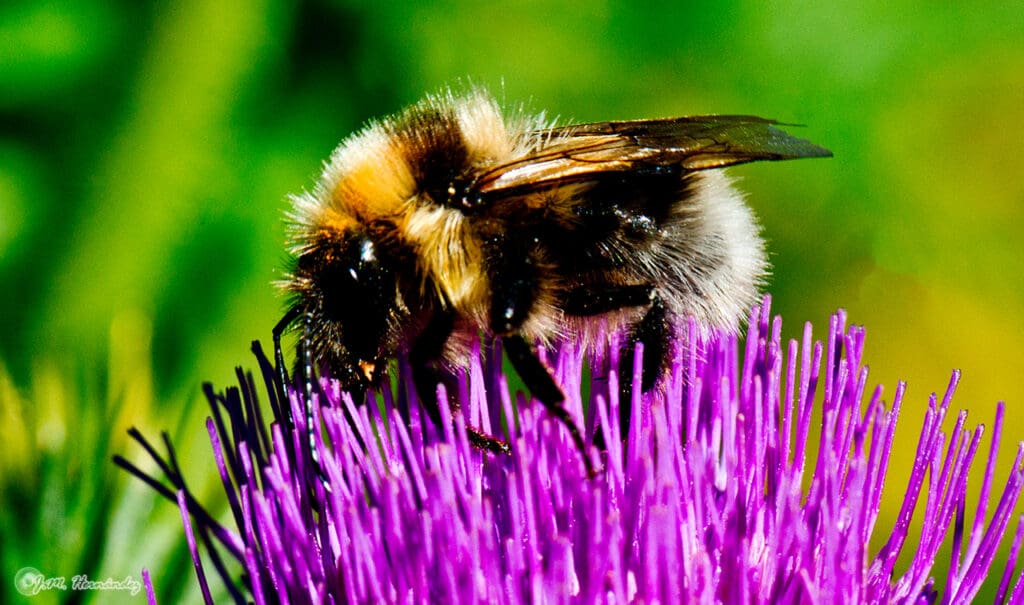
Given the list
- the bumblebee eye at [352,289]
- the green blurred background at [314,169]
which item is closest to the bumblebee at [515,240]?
the bumblebee eye at [352,289]


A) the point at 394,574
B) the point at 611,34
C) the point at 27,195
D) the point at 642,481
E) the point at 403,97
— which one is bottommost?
the point at 394,574

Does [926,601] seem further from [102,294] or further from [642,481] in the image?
[102,294]

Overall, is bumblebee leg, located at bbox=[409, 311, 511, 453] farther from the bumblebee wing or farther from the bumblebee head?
the bumblebee wing

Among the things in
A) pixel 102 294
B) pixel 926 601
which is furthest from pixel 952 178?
pixel 102 294

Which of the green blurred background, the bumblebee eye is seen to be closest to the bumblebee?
the bumblebee eye

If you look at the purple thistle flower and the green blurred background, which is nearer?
the purple thistle flower

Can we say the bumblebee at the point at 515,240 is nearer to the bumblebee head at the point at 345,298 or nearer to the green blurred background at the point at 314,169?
the bumblebee head at the point at 345,298

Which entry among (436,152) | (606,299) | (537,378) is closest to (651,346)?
(606,299)

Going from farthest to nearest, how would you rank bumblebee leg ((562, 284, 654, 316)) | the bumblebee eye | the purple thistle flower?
bumblebee leg ((562, 284, 654, 316)) < the bumblebee eye < the purple thistle flower
